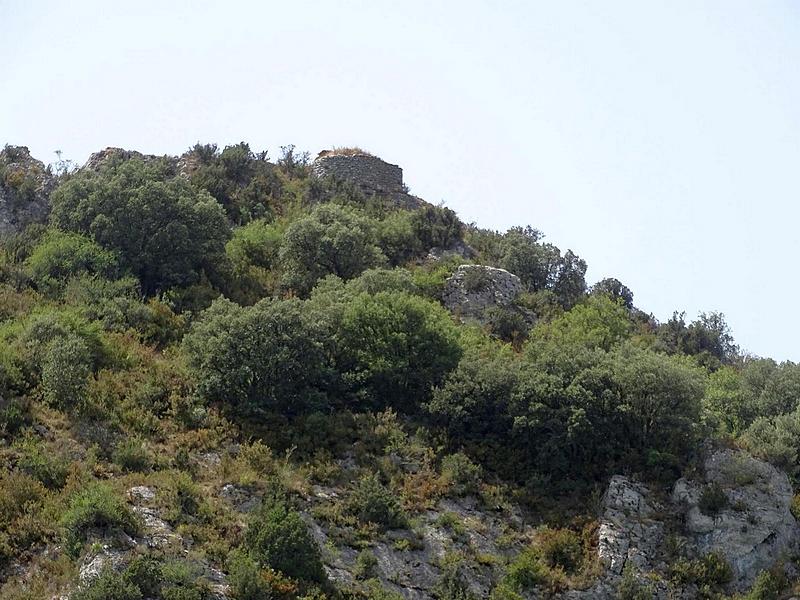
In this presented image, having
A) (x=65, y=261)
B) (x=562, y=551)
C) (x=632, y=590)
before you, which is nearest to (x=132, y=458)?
(x=562, y=551)

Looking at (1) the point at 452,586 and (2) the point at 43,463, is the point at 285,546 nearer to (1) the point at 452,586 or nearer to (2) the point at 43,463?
(1) the point at 452,586

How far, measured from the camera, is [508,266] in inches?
2046

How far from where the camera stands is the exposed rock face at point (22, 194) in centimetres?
4838

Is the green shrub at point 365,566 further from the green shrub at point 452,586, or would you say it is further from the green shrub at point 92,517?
the green shrub at point 92,517

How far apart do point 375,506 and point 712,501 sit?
9.87 metres

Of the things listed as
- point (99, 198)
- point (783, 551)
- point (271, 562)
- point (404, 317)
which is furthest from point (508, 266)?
point (271, 562)

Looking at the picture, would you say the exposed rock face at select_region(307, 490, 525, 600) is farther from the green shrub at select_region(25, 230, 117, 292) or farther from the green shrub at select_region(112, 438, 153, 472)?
the green shrub at select_region(25, 230, 117, 292)

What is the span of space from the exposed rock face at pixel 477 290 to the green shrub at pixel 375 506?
53.4ft

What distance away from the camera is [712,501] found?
3158cm

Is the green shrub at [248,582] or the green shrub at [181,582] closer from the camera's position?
the green shrub at [181,582]

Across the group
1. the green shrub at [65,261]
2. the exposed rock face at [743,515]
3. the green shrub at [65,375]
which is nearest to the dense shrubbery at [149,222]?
the green shrub at [65,261]

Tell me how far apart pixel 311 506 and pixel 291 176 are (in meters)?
33.6

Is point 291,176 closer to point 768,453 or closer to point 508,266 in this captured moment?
point 508,266

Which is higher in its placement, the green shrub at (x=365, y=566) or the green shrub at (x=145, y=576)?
the green shrub at (x=365, y=566)
